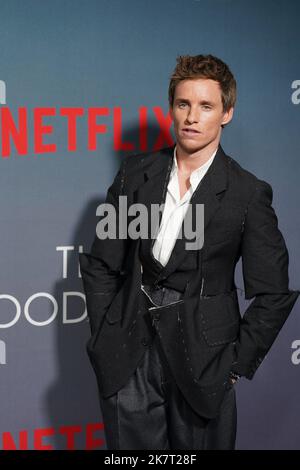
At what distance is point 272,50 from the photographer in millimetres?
2049

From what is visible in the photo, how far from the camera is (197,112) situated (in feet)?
5.03

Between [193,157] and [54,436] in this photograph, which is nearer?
[193,157]

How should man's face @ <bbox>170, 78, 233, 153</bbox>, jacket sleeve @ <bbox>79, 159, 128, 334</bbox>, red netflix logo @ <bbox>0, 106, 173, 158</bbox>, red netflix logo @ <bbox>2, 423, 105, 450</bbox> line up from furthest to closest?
1. red netflix logo @ <bbox>2, 423, 105, 450</bbox>
2. red netflix logo @ <bbox>0, 106, 173, 158</bbox>
3. jacket sleeve @ <bbox>79, 159, 128, 334</bbox>
4. man's face @ <bbox>170, 78, 233, 153</bbox>

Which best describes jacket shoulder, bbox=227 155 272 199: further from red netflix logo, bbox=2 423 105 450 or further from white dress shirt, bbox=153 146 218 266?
red netflix logo, bbox=2 423 105 450

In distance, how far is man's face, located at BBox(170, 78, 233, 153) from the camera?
1.53m

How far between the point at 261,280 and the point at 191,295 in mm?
174

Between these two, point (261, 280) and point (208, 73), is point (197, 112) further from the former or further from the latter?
point (261, 280)

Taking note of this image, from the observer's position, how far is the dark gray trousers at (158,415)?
63.6 inches

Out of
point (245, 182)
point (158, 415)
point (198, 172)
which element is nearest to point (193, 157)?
point (198, 172)

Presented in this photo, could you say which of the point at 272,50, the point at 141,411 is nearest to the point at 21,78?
the point at 272,50

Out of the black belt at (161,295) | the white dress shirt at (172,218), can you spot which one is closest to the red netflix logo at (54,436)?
the black belt at (161,295)

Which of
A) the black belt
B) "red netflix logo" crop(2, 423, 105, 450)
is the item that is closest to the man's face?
the black belt

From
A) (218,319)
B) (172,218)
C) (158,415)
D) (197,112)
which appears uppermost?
(197,112)

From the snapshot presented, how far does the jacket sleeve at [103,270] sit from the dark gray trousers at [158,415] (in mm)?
139
